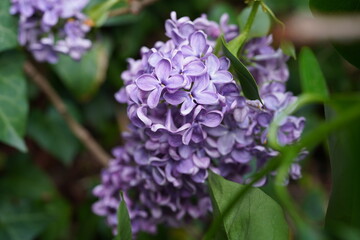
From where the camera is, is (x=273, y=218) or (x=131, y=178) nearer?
(x=273, y=218)

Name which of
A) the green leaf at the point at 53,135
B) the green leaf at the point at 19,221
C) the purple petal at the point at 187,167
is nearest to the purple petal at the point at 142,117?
the purple petal at the point at 187,167

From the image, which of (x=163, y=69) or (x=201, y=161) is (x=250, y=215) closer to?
(x=201, y=161)

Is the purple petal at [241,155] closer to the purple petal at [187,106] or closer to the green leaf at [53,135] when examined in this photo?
the purple petal at [187,106]

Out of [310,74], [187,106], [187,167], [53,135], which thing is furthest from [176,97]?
[53,135]

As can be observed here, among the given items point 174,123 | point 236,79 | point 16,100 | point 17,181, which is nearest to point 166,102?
point 174,123

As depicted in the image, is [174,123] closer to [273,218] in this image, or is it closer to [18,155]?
[273,218]

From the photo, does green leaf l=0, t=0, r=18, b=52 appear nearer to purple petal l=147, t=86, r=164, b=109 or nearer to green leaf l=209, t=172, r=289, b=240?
purple petal l=147, t=86, r=164, b=109

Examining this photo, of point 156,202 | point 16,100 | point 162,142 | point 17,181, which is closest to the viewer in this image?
point 162,142
